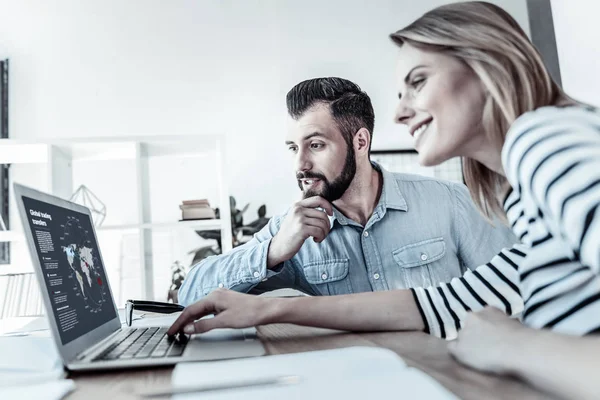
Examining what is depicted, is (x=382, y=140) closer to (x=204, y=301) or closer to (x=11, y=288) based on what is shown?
(x=11, y=288)

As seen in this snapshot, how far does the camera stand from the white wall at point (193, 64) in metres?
2.93

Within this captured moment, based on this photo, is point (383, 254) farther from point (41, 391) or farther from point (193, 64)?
point (193, 64)

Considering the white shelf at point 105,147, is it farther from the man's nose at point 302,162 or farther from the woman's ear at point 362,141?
the woman's ear at point 362,141

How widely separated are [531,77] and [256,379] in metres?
0.58

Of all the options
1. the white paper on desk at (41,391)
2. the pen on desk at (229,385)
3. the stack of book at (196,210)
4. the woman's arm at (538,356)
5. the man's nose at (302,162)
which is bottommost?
the white paper on desk at (41,391)

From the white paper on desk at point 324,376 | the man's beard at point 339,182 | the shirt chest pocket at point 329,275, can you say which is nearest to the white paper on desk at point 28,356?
the white paper on desk at point 324,376

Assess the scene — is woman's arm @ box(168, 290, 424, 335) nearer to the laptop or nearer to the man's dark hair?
the laptop

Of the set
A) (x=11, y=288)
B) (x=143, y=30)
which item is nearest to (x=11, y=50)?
(x=143, y=30)

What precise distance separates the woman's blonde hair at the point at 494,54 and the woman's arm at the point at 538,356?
350mm

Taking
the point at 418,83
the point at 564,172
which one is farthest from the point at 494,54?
the point at 564,172

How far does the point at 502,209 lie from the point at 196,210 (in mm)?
1801

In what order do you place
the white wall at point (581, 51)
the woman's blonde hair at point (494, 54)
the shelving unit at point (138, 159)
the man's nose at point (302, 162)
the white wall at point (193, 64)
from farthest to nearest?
1. the white wall at point (193, 64)
2. the shelving unit at point (138, 159)
3. the white wall at point (581, 51)
4. the man's nose at point (302, 162)
5. the woman's blonde hair at point (494, 54)

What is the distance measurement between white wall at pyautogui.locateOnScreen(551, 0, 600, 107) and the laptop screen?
6.10ft

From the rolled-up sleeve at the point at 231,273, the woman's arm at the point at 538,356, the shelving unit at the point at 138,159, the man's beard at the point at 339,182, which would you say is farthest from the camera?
the shelving unit at the point at 138,159
